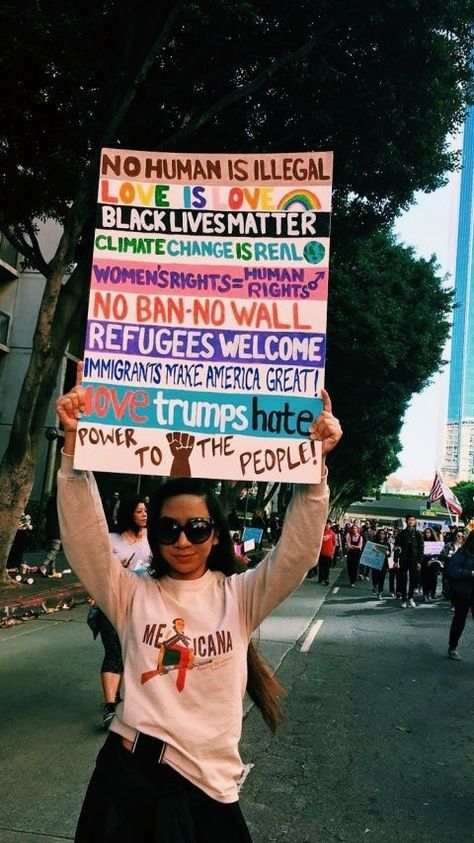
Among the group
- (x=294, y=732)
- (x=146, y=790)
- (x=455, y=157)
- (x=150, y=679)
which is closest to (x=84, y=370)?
(x=150, y=679)

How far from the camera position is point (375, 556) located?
16.6 metres

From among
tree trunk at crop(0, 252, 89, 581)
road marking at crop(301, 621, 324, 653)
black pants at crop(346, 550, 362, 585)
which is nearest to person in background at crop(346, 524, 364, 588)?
black pants at crop(346, 550, 362, 585)

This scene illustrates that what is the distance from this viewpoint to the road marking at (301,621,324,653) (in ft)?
29.2

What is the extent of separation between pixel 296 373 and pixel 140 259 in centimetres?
72

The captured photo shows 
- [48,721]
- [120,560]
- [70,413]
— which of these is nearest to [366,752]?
[120,560]

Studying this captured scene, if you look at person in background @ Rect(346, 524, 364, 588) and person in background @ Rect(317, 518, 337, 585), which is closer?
person in background @ Rect(317, 518, 337, 585)

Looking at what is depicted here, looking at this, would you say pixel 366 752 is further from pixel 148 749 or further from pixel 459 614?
pixel 459 614

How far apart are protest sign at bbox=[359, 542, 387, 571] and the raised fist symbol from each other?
1462 cm

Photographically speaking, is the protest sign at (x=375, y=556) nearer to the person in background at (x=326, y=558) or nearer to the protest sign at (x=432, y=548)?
the protest sign at (x=432, y=548)

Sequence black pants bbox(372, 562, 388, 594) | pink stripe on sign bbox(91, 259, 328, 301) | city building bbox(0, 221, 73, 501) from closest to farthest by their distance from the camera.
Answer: pink stripe on sign bbox(91, 259, 328, 301) < black pants bbox(372, 562, 388, 594) < city building bbox(0, 221, 73, 501)

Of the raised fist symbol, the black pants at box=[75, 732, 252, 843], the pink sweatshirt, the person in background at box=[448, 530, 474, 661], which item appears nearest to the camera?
the black pants at box=[75, 732, 252, 843]

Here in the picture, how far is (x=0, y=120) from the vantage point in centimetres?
1065

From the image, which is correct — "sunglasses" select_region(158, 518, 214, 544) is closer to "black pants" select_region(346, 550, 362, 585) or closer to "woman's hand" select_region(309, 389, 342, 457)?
"woman's hand" select_region(309, 389, 342, 457)

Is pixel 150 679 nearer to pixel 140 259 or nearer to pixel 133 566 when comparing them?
pixel 140 259
